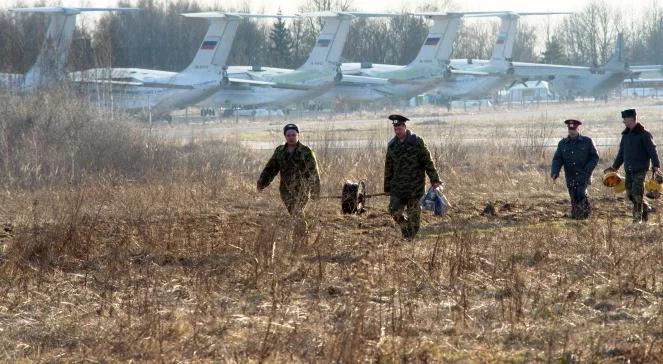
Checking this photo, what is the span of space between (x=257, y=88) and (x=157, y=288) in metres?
59.6

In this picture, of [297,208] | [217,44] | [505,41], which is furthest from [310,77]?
[297,208]

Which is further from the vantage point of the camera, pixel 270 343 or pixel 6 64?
pixel 6 64

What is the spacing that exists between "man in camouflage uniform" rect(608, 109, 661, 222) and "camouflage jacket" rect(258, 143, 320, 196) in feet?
13.2

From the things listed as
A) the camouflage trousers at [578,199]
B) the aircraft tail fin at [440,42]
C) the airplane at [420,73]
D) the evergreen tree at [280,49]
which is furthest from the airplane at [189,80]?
the camouflage trousers at [578,199]

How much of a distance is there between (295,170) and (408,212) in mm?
1262

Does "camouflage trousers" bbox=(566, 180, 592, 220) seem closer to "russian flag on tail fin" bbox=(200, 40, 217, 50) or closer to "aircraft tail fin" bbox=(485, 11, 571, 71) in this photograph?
"russian flag on tail fin" bbox=(200, 40, 217, 50)

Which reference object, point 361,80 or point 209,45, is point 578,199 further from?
point 361,80

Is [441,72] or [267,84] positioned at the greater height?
[441,72]

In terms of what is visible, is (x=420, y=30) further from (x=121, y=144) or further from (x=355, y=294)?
(x=355, y=294)

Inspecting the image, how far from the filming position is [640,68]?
91.6 metres

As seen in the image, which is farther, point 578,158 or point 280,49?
point 280,49

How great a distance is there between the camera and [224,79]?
66.1 metres

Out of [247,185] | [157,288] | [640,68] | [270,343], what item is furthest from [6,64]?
[640,68]

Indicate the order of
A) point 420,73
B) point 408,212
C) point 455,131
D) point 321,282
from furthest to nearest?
point 420,73, point 455,131, point 408,212, point 321,282
